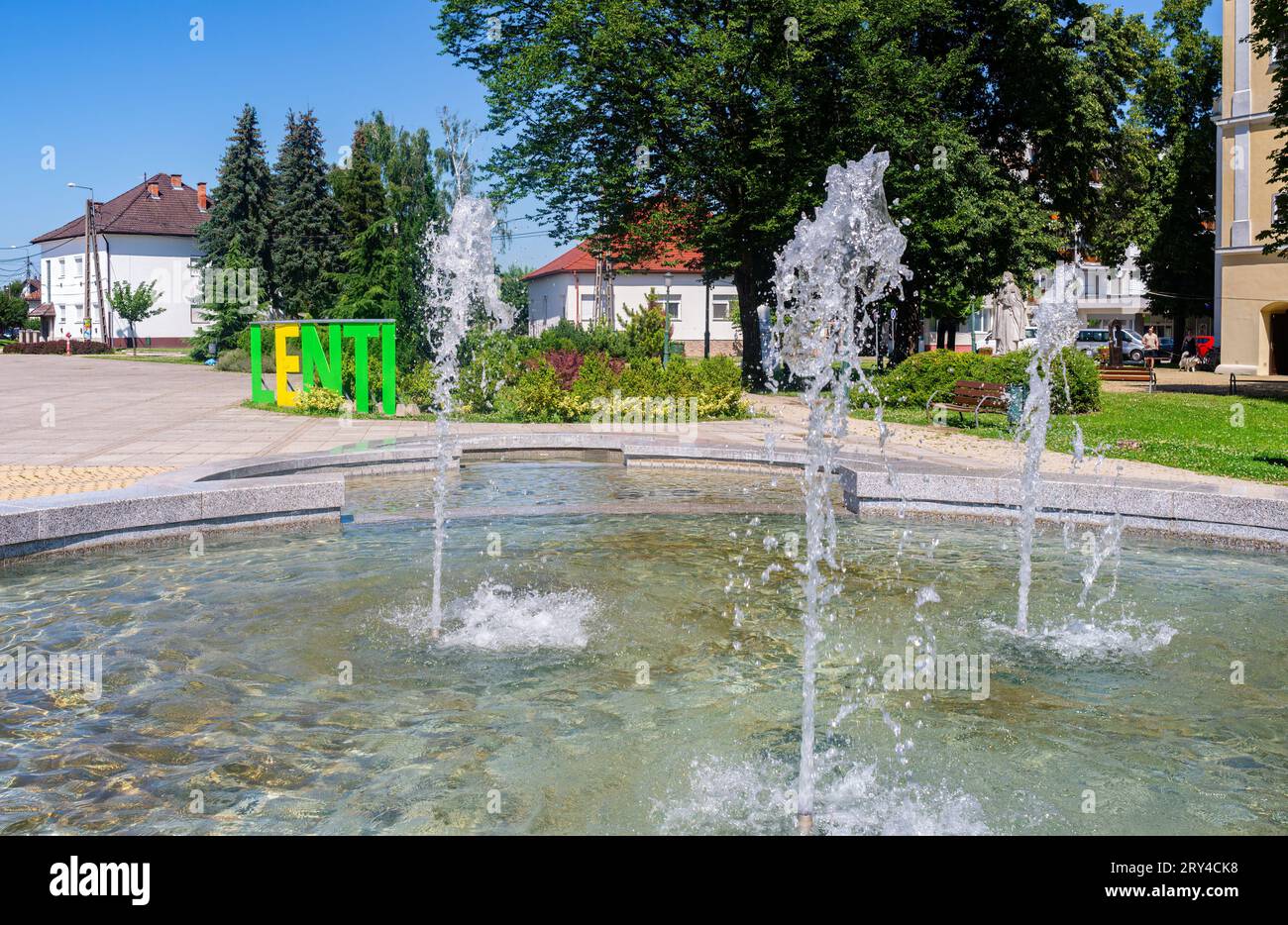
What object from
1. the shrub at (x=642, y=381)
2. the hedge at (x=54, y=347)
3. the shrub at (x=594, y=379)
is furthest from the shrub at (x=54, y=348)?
the shrub at (x=642, y=381)

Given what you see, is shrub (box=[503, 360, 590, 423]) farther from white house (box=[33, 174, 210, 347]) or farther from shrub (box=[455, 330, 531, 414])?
white house (box=[33, 174, 210, 347])

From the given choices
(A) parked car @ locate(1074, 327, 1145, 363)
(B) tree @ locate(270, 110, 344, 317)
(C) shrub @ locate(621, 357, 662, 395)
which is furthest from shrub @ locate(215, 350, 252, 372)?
(A) parked car @ locate(1074, 327, 1145, 363)

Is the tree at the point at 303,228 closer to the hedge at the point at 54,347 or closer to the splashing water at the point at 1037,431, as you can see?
the hedge at the point at 54,347

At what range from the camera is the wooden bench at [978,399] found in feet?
61.1

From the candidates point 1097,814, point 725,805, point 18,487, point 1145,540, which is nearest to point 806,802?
point 725,805

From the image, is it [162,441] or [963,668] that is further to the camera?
[162,441]

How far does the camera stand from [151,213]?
7238cm

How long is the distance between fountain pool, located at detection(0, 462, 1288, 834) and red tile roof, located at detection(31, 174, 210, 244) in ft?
228

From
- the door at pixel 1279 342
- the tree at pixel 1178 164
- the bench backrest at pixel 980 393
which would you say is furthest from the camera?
the tree at pixel 1178 164

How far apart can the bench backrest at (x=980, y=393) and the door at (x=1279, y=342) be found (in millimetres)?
20690

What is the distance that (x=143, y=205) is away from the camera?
72875 millimetres

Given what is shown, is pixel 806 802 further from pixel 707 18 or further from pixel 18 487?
pixel 707 18

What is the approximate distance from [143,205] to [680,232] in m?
58.3

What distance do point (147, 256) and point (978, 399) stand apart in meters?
66.1
